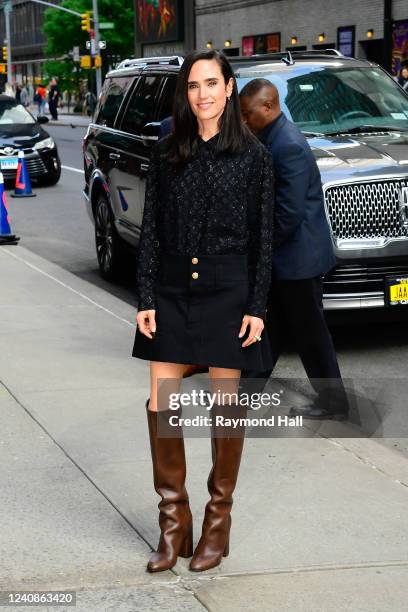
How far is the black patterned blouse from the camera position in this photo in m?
4.18

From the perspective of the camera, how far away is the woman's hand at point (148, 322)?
425cm

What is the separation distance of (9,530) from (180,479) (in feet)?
2.66

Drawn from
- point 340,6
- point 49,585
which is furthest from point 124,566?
point 340,6

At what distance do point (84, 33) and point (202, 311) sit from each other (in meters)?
71.6

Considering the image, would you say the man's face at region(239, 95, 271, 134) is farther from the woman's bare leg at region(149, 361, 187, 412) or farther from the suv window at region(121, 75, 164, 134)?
the suv window at region(121, 75, 164, 134)

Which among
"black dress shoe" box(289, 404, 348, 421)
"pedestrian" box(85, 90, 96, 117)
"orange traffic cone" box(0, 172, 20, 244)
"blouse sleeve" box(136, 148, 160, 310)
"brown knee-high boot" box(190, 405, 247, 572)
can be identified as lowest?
"pedestrian" box(85, 90, 96, 117)

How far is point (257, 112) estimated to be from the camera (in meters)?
5.97

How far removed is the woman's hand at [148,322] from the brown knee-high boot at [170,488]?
31cm

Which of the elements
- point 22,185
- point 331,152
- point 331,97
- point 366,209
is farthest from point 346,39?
point 366,209

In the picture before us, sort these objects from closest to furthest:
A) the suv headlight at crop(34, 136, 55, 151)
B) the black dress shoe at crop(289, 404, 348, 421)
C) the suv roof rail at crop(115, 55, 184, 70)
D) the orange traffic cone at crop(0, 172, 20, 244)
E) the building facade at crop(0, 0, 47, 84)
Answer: the black dress shoe at crop(289, 404, 348, 421) → the suv roof rail at crop(115, 55, 184, 70) → the orange traffic cone at crop(0, 172, 20, 244) → the suv headlight at crop(34, 136, 55, 151) → the building facade at crop(0, 0, 47, 84)

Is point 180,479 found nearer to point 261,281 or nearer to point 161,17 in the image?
point 261,281

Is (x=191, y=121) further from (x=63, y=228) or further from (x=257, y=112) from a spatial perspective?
(x=63, y=228)

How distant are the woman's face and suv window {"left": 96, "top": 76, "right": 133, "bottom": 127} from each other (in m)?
6.94

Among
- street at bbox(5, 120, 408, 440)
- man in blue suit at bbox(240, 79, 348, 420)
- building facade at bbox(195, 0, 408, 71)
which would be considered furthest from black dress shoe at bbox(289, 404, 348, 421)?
building facade at bbox(195, 0, 408, 71)
